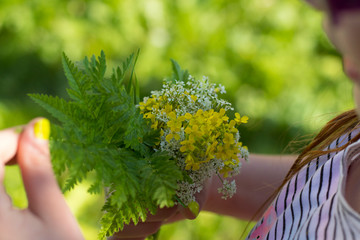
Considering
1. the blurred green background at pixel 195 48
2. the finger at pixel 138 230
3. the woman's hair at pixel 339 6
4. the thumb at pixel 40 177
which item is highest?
the blurred green background at pixel 195 48

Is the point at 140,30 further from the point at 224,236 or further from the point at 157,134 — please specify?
the point at 157,134

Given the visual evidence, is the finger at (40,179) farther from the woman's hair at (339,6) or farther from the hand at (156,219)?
the woman's hair at (339,6)

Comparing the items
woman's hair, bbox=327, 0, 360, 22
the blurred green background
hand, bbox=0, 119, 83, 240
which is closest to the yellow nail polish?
hand, bbox=0, 119, 83, 240

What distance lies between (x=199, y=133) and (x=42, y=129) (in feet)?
0.75

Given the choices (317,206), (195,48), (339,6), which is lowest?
(317,206)

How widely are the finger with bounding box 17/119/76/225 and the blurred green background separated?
5.56ft

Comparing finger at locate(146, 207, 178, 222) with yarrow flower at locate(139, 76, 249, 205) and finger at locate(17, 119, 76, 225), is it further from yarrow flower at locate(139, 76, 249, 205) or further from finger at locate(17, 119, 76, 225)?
finger at locate(17, 119, 76, 225)

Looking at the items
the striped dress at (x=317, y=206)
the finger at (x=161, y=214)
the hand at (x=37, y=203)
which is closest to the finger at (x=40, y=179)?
the hand at (x=37, y=203)

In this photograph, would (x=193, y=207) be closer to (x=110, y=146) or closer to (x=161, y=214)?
(x=161, y=214)

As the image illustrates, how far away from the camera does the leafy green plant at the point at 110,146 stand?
59 centimetres

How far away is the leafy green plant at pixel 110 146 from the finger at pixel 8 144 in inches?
2.5

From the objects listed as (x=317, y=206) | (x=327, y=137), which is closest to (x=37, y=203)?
(x=317, y=206)

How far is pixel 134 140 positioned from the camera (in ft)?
2.23

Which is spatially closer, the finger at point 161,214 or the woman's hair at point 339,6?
the woman's hair at point 339,6
